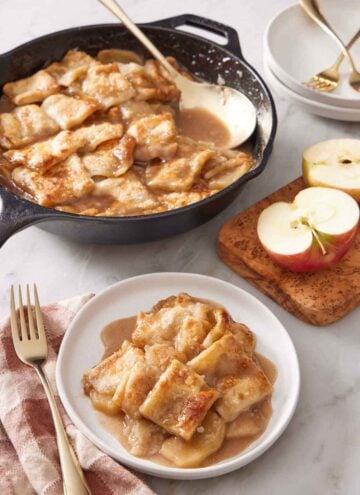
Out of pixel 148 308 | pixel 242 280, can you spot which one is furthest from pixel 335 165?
pixel 148 308

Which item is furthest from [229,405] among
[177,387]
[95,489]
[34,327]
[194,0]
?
[194,0]

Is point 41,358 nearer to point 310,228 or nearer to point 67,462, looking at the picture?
point 67,462

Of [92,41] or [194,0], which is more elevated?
[92,41]

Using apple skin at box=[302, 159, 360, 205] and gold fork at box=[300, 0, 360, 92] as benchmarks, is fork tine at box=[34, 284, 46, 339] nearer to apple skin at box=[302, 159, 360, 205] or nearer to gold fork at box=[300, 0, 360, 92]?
apple skin at box=[302, 159, 360, 205]

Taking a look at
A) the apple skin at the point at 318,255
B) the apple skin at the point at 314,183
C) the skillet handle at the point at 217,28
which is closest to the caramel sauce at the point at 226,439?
the apple skin at the point at 318,255

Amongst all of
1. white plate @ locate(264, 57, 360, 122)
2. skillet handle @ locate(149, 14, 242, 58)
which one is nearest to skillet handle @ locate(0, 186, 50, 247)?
skillet handle @ locate(149, 14, 242, 58)

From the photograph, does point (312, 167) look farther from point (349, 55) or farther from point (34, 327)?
point (34, 327)
